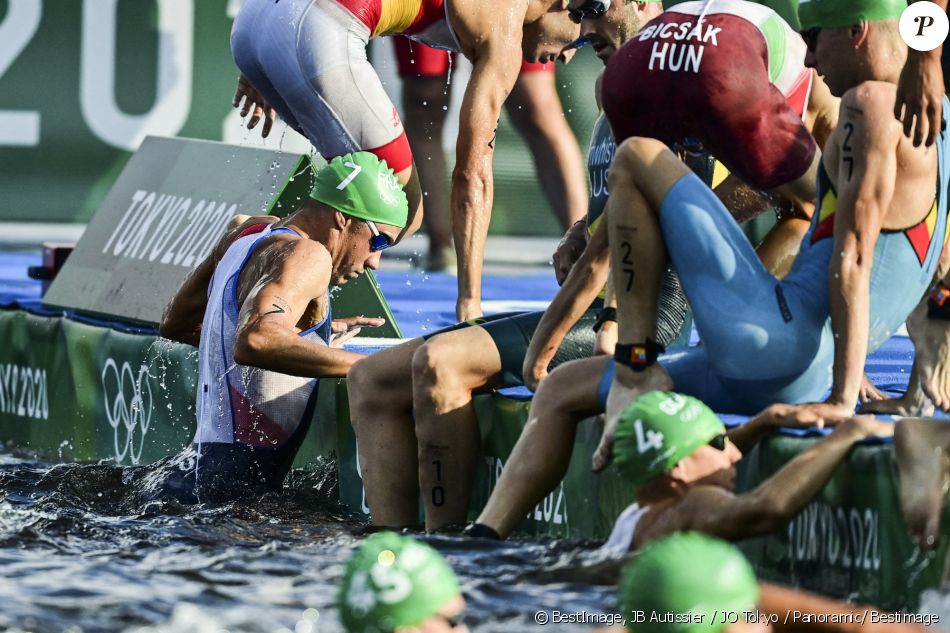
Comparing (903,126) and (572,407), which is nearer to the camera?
(903,126)

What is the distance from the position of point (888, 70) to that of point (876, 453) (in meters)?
1.04

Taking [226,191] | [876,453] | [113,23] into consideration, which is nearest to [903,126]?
[876,453]

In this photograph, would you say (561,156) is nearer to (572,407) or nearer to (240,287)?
(240,287)

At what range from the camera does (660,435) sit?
3916 mm

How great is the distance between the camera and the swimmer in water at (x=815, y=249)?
4.25 meters

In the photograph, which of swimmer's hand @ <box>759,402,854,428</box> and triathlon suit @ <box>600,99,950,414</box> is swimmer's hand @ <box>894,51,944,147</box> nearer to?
triathlon suit @ <box>600,99,950,414</box>

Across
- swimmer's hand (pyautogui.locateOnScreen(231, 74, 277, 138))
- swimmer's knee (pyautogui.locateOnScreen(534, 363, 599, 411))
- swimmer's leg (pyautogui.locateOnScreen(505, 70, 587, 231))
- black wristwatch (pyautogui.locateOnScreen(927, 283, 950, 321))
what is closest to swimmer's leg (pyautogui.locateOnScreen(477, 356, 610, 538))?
swimmer's knee (pyautogui.locateOnScreen(534, 363, 599, 411))

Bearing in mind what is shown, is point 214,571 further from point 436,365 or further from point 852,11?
point 852,11

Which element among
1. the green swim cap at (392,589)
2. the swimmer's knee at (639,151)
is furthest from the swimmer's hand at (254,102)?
the green swim cap at (392,589)

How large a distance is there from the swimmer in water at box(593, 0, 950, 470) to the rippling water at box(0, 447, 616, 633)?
0.46 metres

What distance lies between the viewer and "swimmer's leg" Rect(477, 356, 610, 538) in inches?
185

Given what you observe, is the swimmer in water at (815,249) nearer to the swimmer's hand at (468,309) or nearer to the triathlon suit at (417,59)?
the swimmer's hand at (468,309)

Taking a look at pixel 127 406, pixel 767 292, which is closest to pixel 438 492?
pixel 767 292

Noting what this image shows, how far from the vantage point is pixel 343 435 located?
598 centimetres
